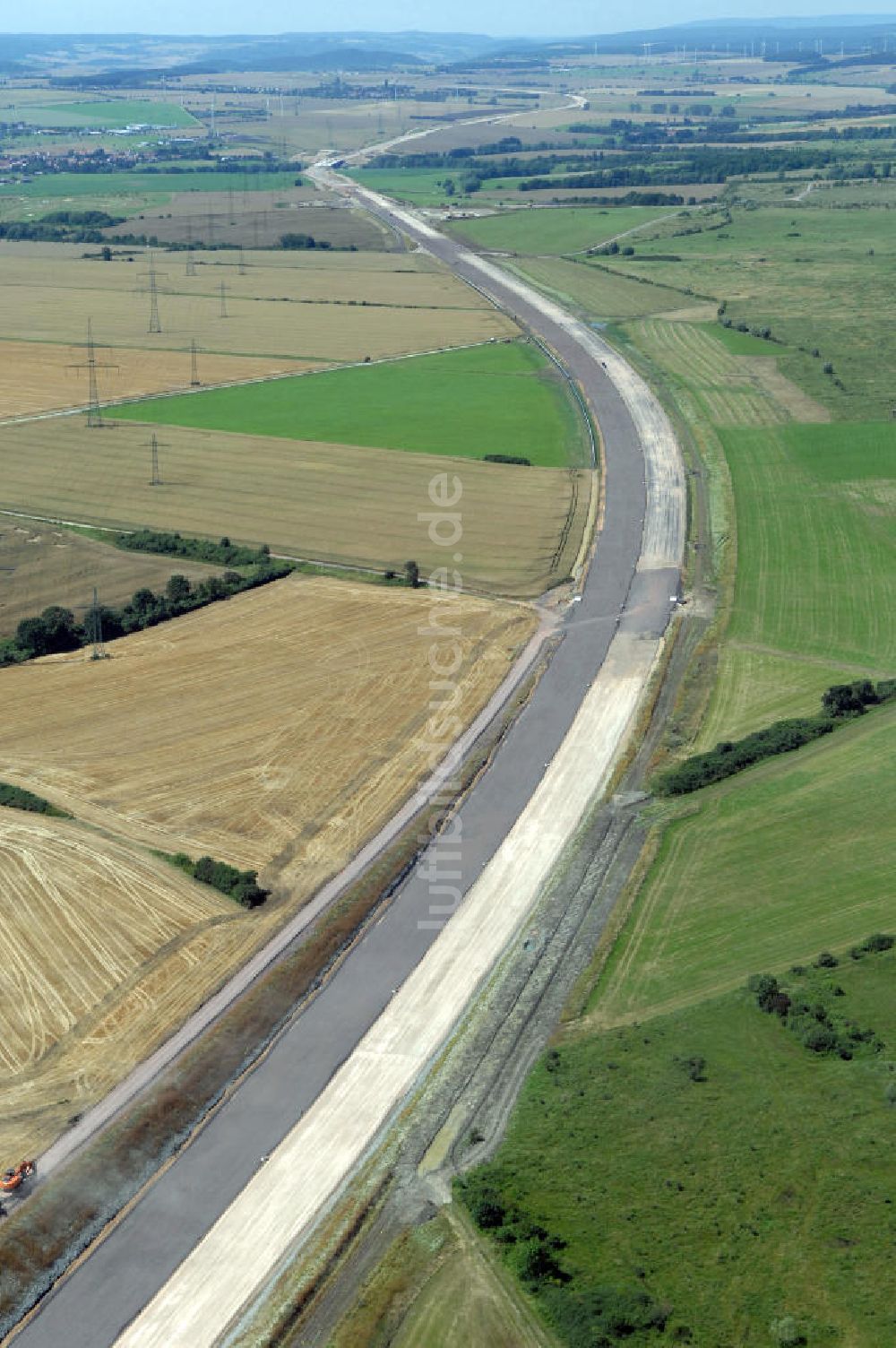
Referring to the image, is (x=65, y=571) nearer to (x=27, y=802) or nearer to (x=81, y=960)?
(x=27, y=802)

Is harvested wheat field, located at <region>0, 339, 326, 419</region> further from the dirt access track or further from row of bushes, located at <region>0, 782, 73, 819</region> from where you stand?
row of bushes, located at <region>0, 782, 73, 819</region>

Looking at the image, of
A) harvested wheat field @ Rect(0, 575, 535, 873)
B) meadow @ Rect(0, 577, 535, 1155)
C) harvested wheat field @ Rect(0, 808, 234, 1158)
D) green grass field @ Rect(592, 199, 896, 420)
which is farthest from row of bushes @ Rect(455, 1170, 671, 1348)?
green grass field @ Rect(592, 199, 896, 420)

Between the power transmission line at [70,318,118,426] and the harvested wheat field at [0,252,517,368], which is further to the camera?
the harvested wheat field at [0,252,517,368]

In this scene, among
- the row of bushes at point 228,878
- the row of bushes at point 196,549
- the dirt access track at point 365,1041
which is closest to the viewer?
the dirt access track at point 365,1041

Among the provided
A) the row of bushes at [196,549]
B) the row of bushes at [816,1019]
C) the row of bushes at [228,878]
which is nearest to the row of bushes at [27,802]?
the row of bushes at [228,878]

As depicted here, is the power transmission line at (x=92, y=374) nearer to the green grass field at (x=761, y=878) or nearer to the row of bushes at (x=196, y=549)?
the row of bushes at (x=196, y=549)

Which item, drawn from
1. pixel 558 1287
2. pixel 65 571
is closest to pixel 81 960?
pixel 558 1287
